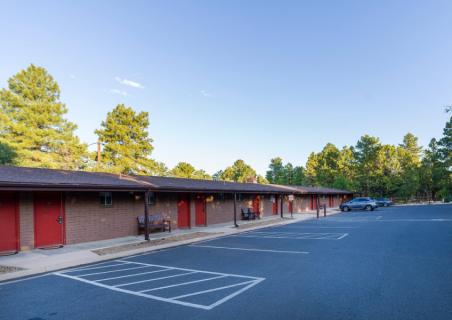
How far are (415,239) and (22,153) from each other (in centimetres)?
3537

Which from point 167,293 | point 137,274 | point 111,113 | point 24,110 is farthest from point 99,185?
point 111,113

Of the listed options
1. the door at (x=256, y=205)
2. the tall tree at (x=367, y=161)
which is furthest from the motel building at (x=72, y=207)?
the tall tree at (x=367, y=161)

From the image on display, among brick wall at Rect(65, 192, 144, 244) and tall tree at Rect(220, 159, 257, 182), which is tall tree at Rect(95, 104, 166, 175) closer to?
brick wall at Rect(65, 192, 144, 244)

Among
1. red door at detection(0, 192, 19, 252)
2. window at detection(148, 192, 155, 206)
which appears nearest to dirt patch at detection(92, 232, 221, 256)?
window at detection(148, 192, 155, 206)

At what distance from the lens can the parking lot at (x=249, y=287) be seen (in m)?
5.39

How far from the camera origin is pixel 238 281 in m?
7.33

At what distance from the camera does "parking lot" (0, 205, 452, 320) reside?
5.39 meters

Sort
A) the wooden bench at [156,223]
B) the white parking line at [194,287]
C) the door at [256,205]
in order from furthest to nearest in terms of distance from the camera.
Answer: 1. the door at [256,205]
2. the wooden bench at [156,223]
3. the white parking line at [194,287]

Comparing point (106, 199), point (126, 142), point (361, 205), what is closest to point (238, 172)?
point (126, 142)

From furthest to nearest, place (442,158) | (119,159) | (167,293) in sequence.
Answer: (442,158)
(119,159)
(167,293)

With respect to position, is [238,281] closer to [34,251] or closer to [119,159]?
[34,251]

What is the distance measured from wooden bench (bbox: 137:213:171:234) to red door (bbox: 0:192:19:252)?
5.91 m

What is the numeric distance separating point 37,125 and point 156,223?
27134 millimetres

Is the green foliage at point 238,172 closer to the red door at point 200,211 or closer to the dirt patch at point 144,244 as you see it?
the red door at point 200,211
